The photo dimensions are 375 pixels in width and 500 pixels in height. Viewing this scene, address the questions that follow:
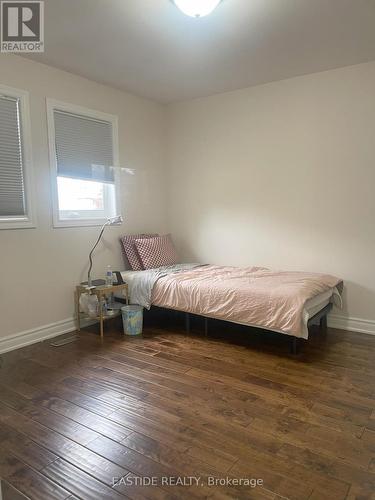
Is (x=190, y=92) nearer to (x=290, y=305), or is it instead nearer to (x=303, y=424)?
(x=290, y=305)

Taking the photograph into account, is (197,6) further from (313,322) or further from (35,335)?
(35,335)

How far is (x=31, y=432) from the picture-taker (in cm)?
189

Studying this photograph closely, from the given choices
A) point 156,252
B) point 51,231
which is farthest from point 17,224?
point 156,252

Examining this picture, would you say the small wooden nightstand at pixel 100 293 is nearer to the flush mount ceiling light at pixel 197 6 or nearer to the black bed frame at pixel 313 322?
the black bed frame at pixel 313 322

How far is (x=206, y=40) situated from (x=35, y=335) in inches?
114

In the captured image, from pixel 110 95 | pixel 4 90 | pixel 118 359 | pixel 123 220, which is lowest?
pixel 118 359

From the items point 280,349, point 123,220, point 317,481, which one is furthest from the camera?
point 123,220

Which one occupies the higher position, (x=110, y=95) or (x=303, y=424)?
(x=110, y=95)

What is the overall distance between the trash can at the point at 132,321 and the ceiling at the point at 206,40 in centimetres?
230

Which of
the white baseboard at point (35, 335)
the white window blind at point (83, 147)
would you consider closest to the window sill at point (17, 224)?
the white window blind at point (83, 147)

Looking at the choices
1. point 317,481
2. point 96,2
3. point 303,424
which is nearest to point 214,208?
point 96,2

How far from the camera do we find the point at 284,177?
3.72m

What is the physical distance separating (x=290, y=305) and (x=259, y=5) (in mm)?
2089

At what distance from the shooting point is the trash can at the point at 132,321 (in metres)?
3.39
